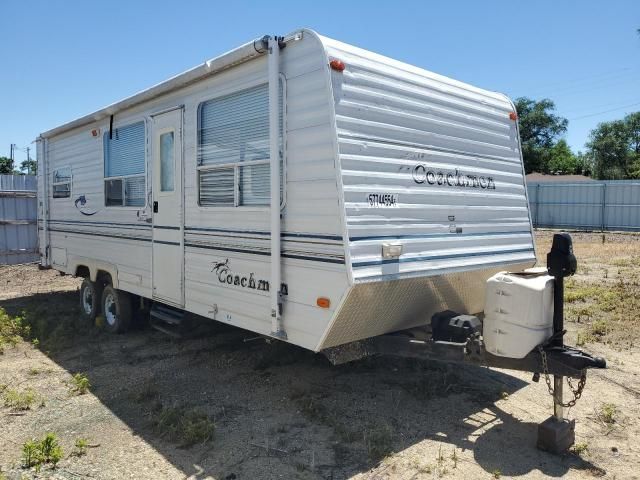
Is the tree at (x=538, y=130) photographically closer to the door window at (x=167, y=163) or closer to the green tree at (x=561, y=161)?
the green tree at (x=561, y=161)

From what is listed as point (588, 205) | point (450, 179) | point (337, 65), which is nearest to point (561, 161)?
point (588, 205)

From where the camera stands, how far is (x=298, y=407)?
4785 millimetres

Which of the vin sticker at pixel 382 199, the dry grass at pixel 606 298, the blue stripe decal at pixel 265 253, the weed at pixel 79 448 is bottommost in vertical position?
the weed at pixel 79 448

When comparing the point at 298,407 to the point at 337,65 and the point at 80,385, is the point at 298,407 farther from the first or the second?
the point at 337,65

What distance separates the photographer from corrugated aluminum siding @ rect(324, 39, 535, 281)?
3.92 m

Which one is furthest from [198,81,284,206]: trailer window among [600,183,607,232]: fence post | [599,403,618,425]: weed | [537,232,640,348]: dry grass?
[600,183,607,232]: fence post

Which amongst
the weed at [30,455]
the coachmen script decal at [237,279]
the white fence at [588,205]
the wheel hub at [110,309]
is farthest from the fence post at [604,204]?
the weed at [30,455]

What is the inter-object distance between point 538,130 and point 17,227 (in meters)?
46.2

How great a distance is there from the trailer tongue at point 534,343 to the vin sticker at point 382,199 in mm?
942

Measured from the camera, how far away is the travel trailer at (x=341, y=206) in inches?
154

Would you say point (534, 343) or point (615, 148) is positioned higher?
point (615, 148)

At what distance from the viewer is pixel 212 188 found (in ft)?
16.7

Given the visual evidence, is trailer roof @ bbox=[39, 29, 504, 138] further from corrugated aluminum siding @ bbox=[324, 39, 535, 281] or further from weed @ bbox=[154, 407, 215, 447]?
weed @ bbox=[154, 407, 215, 447]

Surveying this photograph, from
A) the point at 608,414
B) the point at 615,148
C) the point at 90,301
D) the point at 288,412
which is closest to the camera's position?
the point at 608,414
